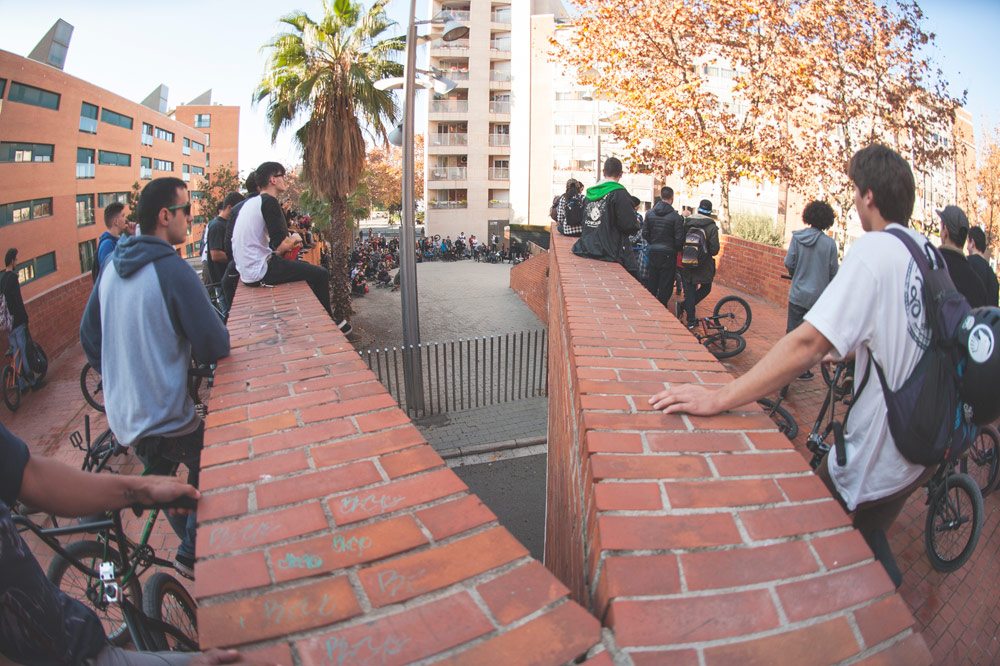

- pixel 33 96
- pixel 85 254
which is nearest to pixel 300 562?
pixel 33 96

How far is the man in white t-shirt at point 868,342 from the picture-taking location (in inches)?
66.1

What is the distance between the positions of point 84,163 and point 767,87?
39.6 metres

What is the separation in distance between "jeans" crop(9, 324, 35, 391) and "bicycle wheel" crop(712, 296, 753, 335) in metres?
9.41

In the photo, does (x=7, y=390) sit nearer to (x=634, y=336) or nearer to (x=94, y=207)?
(x=634, y=336)

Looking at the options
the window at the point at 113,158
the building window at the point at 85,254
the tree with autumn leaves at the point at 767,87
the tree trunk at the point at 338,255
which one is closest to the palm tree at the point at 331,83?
the tree trunk at the point at 338,255

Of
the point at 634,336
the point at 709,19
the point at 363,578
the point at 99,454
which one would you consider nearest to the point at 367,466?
the point at 363,578

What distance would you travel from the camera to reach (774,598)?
1156 mm

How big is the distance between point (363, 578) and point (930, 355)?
1.71m

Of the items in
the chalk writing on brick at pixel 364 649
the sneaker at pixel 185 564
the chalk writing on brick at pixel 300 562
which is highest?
the chalk writing on brick at pixel 300 562

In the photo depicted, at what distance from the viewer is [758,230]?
14.8 m

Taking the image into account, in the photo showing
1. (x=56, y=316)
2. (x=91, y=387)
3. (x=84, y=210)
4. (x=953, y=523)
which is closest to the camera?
(x=953, y=523)

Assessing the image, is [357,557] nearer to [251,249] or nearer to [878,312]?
[878,312]

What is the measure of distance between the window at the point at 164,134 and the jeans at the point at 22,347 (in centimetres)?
5545

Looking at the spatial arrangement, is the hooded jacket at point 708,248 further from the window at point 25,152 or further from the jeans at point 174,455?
the window at point 25,152
